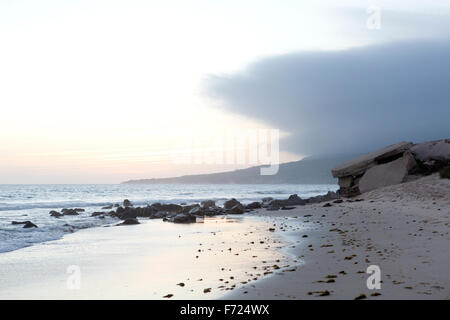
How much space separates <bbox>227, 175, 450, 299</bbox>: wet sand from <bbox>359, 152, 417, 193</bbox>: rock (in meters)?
5.20

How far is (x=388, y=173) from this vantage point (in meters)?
27.4

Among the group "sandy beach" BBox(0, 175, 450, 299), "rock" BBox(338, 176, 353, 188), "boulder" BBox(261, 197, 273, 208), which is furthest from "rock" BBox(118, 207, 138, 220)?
"rock" BBox(338, 176, 353, 188)

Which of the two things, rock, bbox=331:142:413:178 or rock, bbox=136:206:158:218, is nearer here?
rock, bbox=331:142:413:178

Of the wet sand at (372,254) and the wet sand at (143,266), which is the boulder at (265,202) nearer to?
the wet sand at (372,254)

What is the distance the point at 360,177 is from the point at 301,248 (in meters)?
18.3

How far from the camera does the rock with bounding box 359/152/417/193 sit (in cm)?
2691

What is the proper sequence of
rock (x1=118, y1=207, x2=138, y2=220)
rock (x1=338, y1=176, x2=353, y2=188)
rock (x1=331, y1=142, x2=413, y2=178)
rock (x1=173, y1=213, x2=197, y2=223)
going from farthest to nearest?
1. rock (x1=118, y1=207, x2=138, y2=220)
2. rock (x1=338, y1=176, x2=353, y2=188)
3. rock (x1=331, y1=142, x2=413, y2=178)
4. rock (x1=173, y1=213, x2=197, y2=223)

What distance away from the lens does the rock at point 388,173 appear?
26906mm

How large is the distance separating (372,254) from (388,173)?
59.9 ft

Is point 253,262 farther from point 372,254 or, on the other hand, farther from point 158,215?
point 158,215

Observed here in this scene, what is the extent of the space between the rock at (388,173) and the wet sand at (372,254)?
5.20 meters

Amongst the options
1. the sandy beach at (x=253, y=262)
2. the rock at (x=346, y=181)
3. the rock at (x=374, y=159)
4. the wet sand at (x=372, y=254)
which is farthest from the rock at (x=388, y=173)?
the sandy beach at (x=253, y=262)

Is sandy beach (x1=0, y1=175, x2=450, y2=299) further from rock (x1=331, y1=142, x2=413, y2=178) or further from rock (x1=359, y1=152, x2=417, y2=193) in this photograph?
rock (x1=331, y1=142, x2=413, y2=178)

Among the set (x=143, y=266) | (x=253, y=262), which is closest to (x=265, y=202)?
(x=253, y=262)
